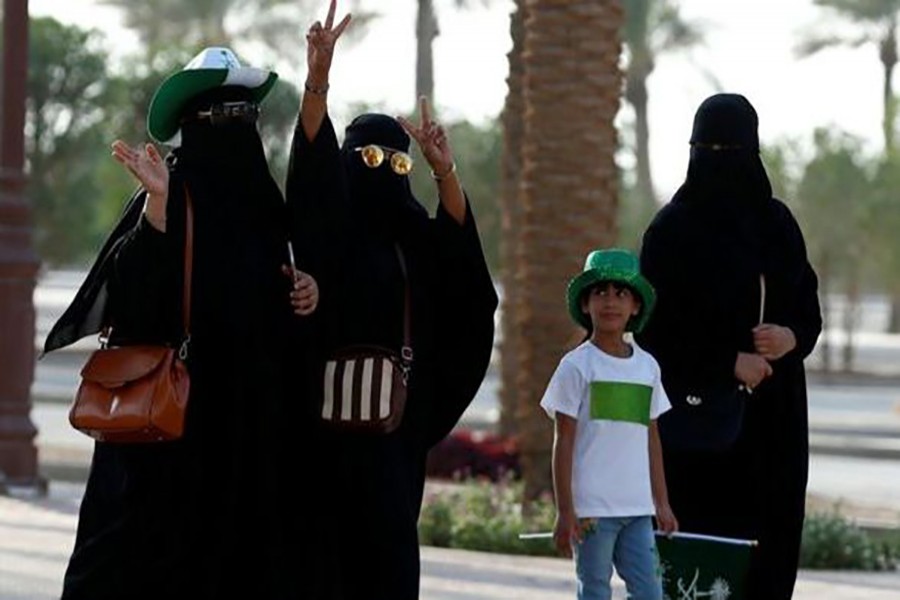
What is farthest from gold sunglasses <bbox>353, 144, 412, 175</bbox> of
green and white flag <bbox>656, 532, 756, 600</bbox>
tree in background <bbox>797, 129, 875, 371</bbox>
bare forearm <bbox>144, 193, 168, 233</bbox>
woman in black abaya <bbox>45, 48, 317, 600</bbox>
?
tree in background <bbox>797, 129, 875, 371</bbox>

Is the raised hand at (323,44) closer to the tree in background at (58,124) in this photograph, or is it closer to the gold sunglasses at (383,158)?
the gold sunglasses at (383,158)

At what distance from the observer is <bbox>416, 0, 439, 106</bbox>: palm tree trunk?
46.4 m

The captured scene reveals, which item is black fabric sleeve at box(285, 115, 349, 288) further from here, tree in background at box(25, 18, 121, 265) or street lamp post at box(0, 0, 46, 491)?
tree in background at box(25, 18, 121, 265)

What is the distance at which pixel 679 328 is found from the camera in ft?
27.4

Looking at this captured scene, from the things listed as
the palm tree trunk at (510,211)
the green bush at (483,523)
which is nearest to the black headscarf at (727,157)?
the green bush at (483,523)

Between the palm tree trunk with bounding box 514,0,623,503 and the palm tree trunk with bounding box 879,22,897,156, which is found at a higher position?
the palm tree trunk with bounding box 879,22,897,156

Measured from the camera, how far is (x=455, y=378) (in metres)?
7.89

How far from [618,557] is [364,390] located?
39.7 inches

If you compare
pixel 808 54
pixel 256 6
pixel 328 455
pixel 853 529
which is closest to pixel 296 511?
pixel 328 455

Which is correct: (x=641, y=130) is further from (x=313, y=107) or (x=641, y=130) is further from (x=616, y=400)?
(x=313, y=107)

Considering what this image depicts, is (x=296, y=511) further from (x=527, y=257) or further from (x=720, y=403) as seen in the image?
(x=527, y=257)

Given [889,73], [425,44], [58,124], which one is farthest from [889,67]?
[58,124]

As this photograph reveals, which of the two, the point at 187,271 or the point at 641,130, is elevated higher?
the point at 641,130

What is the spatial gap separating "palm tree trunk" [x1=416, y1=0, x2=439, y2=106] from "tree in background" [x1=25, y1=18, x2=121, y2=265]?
232 inches
